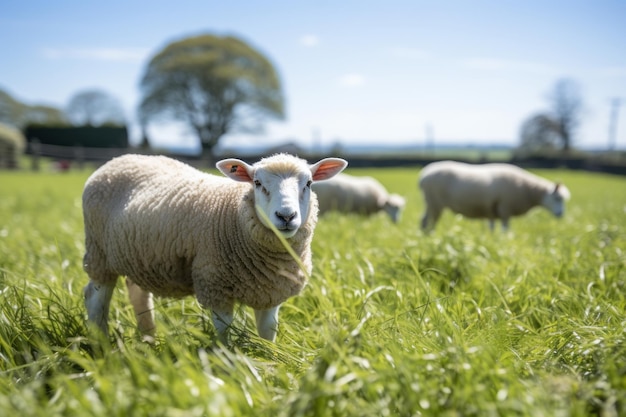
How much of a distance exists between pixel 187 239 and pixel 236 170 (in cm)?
47

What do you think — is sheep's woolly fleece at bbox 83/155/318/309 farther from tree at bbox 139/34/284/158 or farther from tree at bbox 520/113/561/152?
tree at bbox 520/113/561/152

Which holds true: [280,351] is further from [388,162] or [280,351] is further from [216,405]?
[388,162]

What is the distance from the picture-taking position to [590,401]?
1656 mm

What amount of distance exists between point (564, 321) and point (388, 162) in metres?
34.8

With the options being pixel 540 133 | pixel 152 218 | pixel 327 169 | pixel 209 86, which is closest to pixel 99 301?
pixel 152 218

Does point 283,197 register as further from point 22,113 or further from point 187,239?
point 22,113

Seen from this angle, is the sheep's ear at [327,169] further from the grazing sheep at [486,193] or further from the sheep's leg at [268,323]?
the grazing sheep at [486,193]

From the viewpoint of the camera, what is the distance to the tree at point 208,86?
37.2m

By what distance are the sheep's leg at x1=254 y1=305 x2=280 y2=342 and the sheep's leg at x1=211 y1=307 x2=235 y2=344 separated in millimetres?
167

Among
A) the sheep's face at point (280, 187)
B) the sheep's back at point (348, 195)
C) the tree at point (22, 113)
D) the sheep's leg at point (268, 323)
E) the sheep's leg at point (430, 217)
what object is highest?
the tree at point (22, 113)

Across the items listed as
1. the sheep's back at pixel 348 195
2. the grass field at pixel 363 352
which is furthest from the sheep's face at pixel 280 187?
the sheep's back at pixel 348 195

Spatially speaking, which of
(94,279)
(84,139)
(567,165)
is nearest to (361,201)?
(94,279)

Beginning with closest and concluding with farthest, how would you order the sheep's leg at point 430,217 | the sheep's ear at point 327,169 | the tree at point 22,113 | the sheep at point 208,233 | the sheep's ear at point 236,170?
the sheep at point 208,233
the sheep's ear at point 236,170
the sheep's ear at point 327,169
the sheep's leg at point 430,217
the tree at point 22,113

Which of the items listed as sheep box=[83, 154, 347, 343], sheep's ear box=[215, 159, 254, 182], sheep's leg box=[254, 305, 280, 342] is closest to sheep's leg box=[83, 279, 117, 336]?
sheep box=[83, 154, 347, 343]
